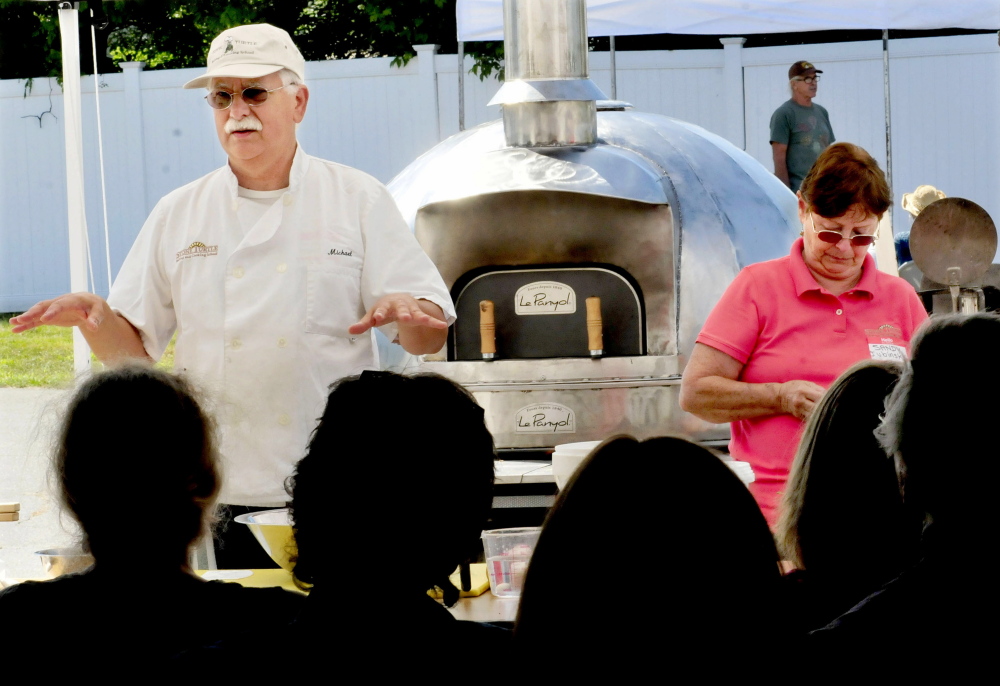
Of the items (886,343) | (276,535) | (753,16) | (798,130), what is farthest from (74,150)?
(798,130)

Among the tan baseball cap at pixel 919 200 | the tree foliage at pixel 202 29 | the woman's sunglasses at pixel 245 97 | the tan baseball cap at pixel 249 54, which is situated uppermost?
the tree foliage at pixel 202 29

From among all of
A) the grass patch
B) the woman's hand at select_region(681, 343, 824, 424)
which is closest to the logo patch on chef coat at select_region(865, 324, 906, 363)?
the woman's hand at select_region(681, 343, 824, 424)

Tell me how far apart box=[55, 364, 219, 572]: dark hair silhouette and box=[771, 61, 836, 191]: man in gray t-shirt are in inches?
292

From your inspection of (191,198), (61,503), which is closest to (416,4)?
(191,198)

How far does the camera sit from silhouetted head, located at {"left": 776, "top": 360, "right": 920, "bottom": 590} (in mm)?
1789

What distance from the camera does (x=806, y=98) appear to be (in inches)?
344

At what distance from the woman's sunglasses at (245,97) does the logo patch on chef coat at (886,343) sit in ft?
4.91

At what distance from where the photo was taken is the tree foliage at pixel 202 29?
12.6 m

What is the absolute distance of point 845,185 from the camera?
9.45 ft

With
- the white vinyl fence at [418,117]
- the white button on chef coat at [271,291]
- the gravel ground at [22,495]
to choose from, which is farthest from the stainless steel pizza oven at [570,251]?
the white vinyl fence at [418,117]

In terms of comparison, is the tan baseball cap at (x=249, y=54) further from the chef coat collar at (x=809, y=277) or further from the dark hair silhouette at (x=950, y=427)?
the dark hair silhouette at (x=950, y=427)

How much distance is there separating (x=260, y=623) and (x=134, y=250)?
1.55 meters

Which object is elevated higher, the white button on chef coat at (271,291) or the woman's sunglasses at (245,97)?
the woman's sunglasses at (245,97)

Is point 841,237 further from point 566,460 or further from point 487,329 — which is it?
point 487,329
